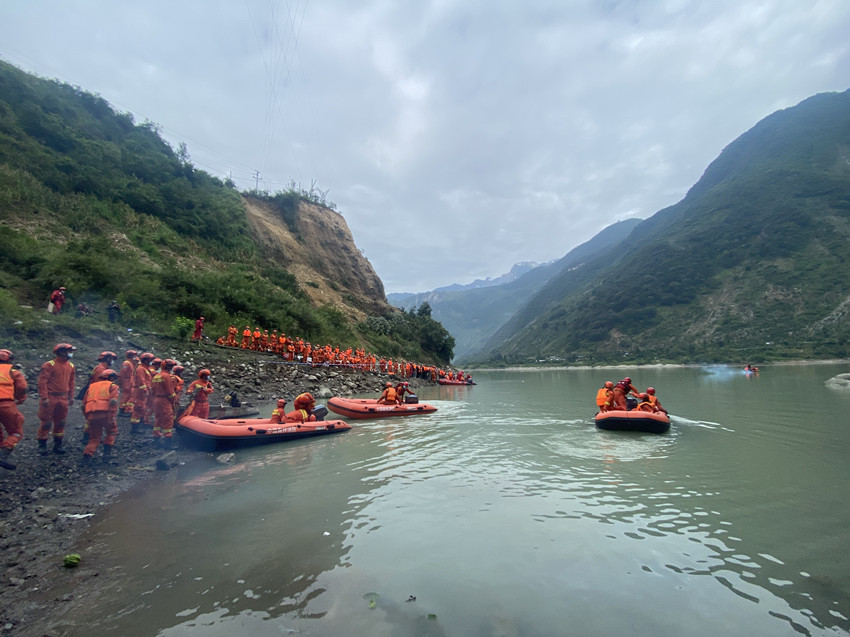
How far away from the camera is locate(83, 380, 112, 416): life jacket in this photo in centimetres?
686

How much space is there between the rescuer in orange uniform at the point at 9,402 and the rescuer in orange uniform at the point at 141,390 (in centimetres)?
270

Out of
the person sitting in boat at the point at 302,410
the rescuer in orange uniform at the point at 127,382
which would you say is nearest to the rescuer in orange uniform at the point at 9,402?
the rescuer in orange uniform at the point at 127,382

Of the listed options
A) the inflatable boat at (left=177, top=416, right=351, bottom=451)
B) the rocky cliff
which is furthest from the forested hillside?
the inflatable boat at (left=177, top=416, right=351, bottom=451)

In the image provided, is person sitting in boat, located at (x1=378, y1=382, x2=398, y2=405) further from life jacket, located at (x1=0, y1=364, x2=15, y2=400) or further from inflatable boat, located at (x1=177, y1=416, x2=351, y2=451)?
life jacket, located at (x1=0, y1=364, x2=15, y2=400)

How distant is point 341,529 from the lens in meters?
5.04

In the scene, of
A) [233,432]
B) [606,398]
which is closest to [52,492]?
[233,432]

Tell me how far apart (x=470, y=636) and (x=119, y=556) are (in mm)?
3809

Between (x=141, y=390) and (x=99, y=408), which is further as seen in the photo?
(x=141, y=390)

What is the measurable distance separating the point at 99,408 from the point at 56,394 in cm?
79

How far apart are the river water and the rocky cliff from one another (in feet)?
102

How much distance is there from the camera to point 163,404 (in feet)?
29.1

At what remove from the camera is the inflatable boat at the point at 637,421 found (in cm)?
1074

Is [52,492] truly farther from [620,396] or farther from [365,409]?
[620,396]

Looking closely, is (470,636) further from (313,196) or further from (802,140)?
(802,140)
